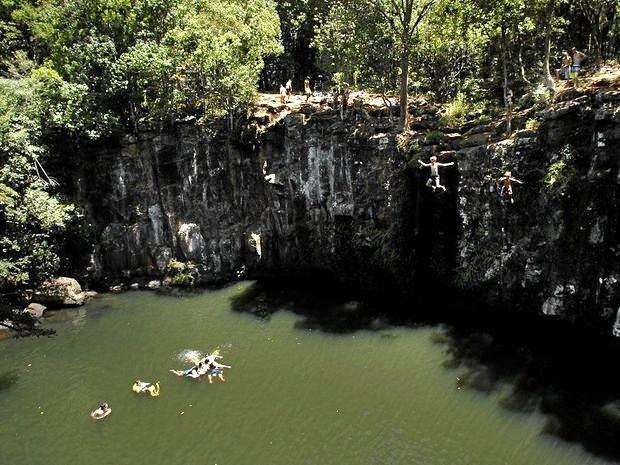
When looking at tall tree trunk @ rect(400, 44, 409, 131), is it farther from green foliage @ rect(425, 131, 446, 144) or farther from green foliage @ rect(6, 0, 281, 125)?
green foliage @ rect(6, 0, 281, 125)

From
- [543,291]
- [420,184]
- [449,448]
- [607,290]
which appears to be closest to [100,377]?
[449,448]

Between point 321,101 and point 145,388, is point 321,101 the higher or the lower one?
the higher one

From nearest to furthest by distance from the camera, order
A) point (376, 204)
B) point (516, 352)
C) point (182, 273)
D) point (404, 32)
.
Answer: point (516, 352)
point (404, 32)
point (376, 204)
point (182, 273)

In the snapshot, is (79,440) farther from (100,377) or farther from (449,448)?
(449,448)

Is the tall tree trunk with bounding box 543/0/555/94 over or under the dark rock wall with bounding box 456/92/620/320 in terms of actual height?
over

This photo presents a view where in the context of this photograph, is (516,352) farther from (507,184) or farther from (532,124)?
(532,124)

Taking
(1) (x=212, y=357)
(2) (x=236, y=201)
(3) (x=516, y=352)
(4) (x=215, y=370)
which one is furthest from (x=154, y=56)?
(3) (x=516, y=352)

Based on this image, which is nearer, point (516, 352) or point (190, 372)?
point (516, 352)

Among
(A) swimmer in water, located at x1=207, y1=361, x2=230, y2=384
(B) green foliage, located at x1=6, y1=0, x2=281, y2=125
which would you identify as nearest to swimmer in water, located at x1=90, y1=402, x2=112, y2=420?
(A) swimmer in water, located at x1=207, y1=361, x2=230, y2=384
